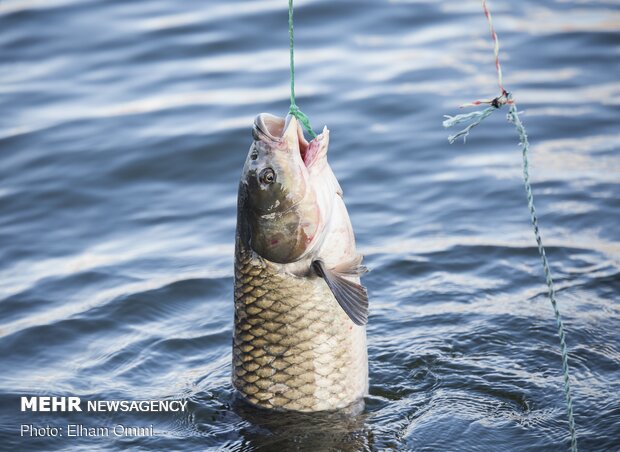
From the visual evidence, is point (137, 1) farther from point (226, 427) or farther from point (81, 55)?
point (226, 427)

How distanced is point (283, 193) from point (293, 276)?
41 cm

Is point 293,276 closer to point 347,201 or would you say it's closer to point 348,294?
point 348,294

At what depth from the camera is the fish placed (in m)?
4.83

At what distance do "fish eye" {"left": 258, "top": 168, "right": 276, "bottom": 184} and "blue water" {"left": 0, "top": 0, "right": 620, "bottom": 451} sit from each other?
1.23 m

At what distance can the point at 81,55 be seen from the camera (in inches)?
483

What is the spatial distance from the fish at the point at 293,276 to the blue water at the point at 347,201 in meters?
0.26

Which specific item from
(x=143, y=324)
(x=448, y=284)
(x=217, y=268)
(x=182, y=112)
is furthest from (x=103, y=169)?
(x=448, y=284)

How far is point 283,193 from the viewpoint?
4832mm

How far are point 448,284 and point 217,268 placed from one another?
1.73 metres

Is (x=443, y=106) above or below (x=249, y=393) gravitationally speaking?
above

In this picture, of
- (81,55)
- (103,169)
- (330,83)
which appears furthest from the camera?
(81,55)

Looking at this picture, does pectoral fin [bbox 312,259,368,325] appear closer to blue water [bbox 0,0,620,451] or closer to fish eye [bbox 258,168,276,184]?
fish eye [bbox 258,168,276,184]

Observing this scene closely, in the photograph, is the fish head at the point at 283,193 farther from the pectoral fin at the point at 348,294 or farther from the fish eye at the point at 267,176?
Result: the pectoral fin at the point at 348,294

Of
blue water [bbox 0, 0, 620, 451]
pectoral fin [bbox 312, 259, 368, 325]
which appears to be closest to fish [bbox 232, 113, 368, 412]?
pectoral fin [bbox 312, 259, 368, 325]
